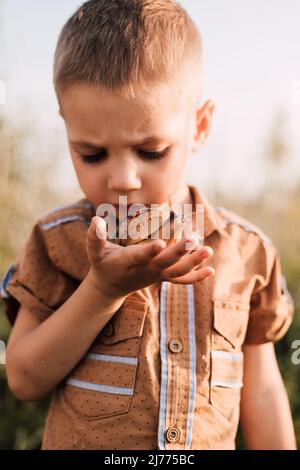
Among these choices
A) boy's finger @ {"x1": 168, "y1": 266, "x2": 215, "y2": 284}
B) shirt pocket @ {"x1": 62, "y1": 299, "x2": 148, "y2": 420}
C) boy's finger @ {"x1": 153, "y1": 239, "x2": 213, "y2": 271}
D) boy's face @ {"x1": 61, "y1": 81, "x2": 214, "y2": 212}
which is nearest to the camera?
boy's finger @ {"x1": 153, "y1": 239, "x2": 213, "y2": 271}

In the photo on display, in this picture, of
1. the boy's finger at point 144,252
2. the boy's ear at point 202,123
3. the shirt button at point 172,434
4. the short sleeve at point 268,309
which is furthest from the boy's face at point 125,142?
the shirt button at point 172,434

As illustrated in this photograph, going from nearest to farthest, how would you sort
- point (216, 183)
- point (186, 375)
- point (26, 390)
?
point (186, 375) < point (26, 390) < point (216, 183)

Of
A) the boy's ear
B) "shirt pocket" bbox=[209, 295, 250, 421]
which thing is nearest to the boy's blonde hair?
the boy's ear

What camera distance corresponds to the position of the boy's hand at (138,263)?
Result: 123 centimetres

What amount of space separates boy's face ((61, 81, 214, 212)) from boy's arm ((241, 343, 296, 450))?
55 cm

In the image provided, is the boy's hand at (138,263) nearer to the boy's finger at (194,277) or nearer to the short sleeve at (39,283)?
the boy's finger at (194,277)

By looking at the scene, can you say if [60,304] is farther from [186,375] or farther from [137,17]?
[137,17]

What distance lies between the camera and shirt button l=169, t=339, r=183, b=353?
1555 millimetres

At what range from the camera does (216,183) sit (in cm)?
375

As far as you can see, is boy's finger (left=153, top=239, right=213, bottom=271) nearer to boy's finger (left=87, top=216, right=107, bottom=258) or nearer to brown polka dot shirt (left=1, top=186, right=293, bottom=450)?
boy's finger (left=87, top=216, right=107, bottom=258)

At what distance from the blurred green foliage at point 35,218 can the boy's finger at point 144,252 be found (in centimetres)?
127

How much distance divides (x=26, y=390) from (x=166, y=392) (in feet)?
1.26
